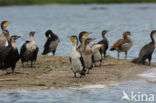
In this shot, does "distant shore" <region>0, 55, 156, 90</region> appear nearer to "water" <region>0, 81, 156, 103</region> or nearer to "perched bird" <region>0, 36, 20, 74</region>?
"perched bird" <region>0, 36, 20, 74</region>

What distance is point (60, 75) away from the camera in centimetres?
1369

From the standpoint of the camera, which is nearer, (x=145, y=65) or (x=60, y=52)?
(x=145, y=65)

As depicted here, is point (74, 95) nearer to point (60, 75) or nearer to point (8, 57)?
point (60, 75)

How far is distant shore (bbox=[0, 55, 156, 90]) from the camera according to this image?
1237 cm

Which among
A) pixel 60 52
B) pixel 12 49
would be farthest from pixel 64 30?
pixel 12 49

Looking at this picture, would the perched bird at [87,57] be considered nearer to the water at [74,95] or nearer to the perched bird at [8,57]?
the water at [74,95]

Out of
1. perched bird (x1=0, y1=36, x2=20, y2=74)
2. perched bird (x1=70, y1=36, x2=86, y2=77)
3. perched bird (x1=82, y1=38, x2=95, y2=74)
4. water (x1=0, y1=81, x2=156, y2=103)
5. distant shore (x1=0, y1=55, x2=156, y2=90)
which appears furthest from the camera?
perched bird (x1=82, y1=38, x2=95, y2=74)

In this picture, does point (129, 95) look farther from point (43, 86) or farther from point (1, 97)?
point (1, 97)

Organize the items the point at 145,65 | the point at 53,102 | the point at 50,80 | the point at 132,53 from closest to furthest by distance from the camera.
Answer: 1. the point at 53,102
2. the point at 50,80
3. the point at 145,65
4. the point at 132,53

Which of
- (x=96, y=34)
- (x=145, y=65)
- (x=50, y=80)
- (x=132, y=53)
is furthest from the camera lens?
(x=96, y=34)

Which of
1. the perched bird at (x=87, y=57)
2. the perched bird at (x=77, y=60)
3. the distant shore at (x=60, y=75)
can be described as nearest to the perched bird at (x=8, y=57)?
the distant shore at (x=60, y=75)

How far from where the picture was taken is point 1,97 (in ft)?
36.7

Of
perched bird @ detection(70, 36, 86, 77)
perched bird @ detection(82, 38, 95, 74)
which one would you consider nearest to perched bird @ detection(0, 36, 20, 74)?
perched bird @ detection(70, 36, 86, 77)

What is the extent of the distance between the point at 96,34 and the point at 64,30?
3.79 meters
